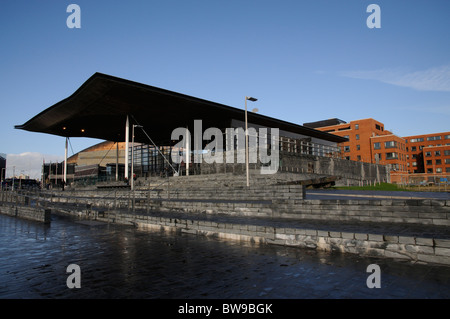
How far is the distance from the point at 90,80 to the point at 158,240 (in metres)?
23.3

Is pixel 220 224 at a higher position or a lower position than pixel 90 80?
lower

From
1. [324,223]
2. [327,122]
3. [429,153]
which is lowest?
[324,223]

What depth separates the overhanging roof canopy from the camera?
98.0ft

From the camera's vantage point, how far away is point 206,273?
5.29 metres

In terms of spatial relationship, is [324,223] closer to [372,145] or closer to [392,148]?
[392,148]

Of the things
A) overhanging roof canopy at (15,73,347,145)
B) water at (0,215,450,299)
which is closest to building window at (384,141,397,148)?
overhanging roof canopy at (15,73,347,145)

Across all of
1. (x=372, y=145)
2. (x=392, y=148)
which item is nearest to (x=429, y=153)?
(x=392, y=148)

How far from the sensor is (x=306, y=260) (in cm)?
611

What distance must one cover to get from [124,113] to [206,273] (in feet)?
117

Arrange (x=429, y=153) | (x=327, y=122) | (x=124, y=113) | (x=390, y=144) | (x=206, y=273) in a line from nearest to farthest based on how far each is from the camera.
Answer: (x=206, y=273)
(x=124, y=113)
(x=390, y=144)
(x=429, y=153)
(x=327, y=122)

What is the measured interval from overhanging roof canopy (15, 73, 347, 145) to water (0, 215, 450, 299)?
2339 centimetres

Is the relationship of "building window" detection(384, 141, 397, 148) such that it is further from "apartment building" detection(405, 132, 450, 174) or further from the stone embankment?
the stone embankment
